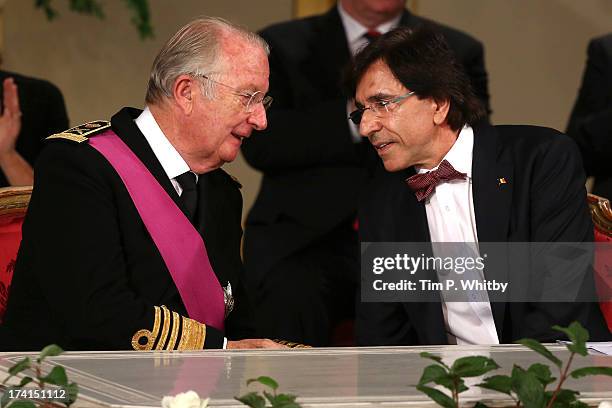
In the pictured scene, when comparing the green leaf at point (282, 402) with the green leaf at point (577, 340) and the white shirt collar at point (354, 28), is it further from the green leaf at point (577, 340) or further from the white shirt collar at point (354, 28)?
the white shirt collar at point (354, 28)

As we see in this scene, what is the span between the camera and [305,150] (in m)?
3.47

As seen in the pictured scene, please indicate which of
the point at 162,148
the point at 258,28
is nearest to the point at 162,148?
the point at 162,148

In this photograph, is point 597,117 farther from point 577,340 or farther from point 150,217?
point 577,340

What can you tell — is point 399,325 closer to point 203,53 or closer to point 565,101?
point 203,53

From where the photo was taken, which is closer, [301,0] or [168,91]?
[168,91]

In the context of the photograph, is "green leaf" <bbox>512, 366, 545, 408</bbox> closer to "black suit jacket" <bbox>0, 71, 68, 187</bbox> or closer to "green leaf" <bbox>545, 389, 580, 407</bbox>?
"green leaf" <bbox>545, 389, 580, 407</bbox>

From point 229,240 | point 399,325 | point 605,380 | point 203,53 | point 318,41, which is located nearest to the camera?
point 605,380

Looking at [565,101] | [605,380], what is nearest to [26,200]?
[605,380]

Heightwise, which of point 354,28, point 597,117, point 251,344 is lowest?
point 251,344

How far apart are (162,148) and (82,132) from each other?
164 mm

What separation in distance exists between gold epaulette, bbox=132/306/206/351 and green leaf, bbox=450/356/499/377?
95cm

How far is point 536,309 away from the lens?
258cm

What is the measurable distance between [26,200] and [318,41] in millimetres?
1400

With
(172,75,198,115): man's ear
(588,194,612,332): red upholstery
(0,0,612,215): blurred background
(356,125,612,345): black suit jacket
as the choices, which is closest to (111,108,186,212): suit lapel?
(172,75,198,115): man's ear
